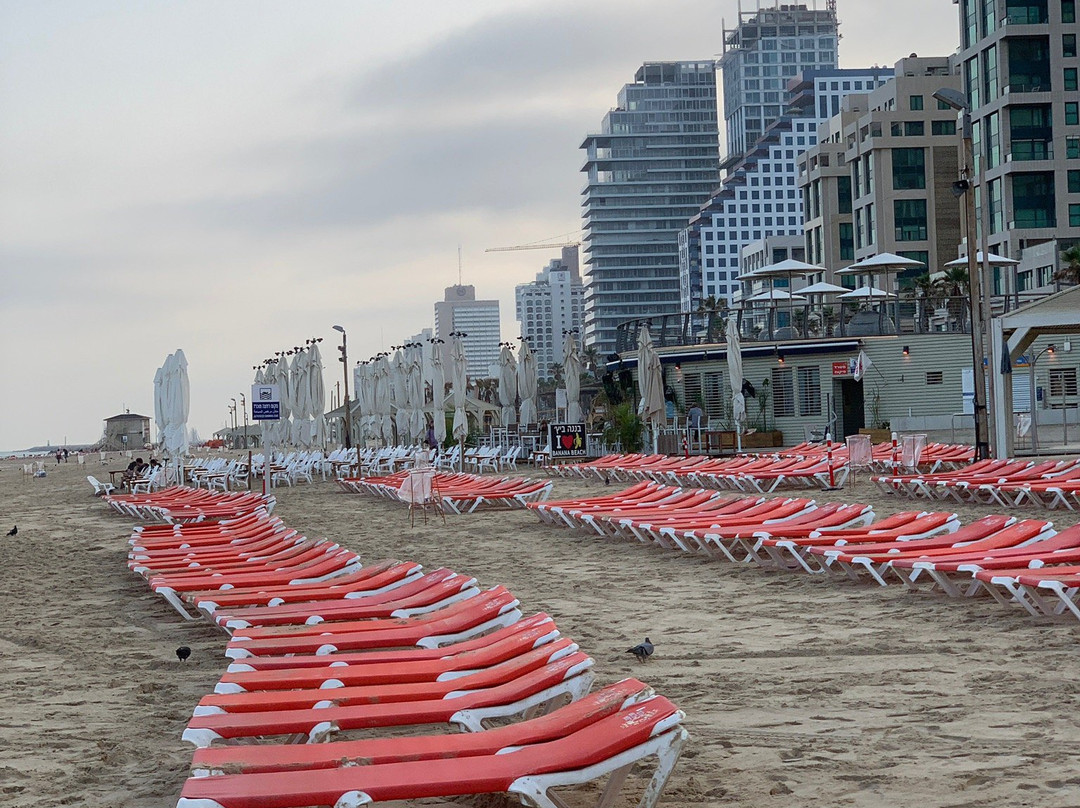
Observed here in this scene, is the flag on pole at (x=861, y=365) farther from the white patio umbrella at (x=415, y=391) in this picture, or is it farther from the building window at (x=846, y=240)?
the building window at (x=846, y=240)

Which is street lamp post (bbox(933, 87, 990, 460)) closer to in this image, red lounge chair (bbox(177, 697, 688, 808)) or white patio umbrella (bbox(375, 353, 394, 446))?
white patio umbrella (bbox(375, 353, 394, 446))

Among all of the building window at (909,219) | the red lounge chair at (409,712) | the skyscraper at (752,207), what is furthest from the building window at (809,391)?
the skyscraper at (752,207)

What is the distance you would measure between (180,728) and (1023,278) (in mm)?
47722

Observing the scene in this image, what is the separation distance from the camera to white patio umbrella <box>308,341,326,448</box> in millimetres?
28844

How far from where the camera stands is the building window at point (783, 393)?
1258 inches

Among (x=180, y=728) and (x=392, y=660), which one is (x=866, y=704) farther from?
(x=180, y=728)

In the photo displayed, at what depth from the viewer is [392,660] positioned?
5.35 m

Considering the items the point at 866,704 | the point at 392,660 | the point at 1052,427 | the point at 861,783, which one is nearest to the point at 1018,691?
the point at 866,704

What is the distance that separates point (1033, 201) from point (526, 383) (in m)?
28.8

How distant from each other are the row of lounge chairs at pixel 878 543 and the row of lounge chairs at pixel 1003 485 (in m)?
3.79

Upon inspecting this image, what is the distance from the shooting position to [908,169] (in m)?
62.2

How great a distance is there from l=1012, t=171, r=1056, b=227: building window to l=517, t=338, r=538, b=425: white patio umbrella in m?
27.8

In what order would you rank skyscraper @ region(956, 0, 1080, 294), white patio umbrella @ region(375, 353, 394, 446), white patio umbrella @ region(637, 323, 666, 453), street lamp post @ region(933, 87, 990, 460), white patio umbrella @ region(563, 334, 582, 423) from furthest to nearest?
skyscraper @ region(956, 0, 1080, 294) → white patio umbrella @ region(375, 353, 394, 446) → white patio umbrella @ region(563, 334, 582, 423) → white patio umbrella @ region(637, 323, 666, 453) → street lamp post @ region(933, 87, 990, 460)

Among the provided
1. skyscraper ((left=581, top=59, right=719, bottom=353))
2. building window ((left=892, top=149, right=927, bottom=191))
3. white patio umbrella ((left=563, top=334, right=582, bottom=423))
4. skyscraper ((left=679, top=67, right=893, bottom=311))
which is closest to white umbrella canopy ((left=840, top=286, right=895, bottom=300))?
white patio umbrella ((left=563, top=334, right=582, bottom=423))
